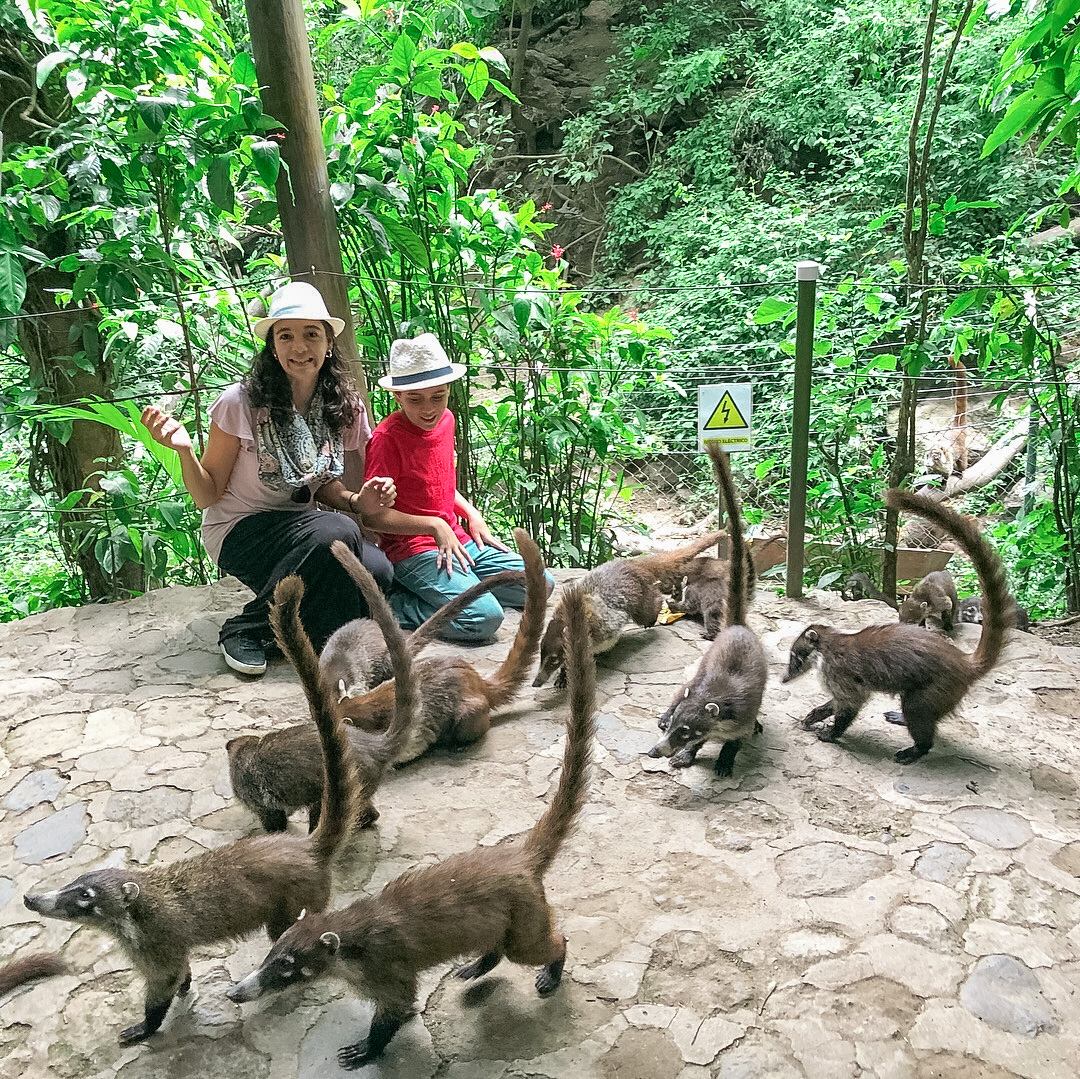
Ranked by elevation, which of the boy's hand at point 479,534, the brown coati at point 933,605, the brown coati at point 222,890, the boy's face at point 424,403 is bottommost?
the brown coati at point 933,605

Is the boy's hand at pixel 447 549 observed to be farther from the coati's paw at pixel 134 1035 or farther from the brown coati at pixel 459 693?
the coati's paw at pixel 134 1035

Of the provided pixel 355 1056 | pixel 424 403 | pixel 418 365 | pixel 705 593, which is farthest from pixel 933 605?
pixel 355 1056

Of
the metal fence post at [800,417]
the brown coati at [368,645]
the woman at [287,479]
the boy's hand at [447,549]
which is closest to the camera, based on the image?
the brown coati at [368,645]

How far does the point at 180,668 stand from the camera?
178 inches

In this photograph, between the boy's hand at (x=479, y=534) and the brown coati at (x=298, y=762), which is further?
the boy's hand at (x=479, y=534)

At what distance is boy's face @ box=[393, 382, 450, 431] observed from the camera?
4.48 metres

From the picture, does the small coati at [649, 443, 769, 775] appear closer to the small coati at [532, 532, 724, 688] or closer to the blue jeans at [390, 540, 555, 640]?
the small coati at [532, 532, 724, 688]

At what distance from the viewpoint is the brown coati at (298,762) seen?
2953mm

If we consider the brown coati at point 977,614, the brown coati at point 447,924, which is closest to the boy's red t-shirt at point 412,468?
the brown coati at point 447,924

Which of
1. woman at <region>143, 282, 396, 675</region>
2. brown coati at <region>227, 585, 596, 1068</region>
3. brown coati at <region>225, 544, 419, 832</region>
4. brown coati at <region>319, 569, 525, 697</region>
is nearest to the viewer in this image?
brown coati at <region>227, 585, 596, 1068</region>

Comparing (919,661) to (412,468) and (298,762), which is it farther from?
(412,468)

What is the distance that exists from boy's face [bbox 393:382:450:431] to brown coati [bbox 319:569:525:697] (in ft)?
3.30

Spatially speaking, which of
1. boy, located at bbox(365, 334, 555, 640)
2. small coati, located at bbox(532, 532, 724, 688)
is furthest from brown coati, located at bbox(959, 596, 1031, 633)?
boy, located at bbox(365, 334, 555, 640)

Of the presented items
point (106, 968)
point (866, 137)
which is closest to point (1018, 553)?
point (106, 968)
